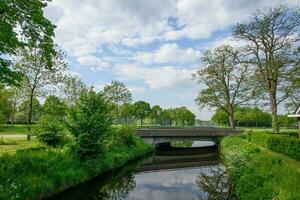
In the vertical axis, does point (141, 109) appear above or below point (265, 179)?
above

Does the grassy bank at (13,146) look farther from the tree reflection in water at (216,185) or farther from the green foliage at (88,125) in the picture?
the tree reflection in water at (216,185)

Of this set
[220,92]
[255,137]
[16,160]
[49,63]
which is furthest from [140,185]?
[220,92]

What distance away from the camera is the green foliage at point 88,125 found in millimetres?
21000

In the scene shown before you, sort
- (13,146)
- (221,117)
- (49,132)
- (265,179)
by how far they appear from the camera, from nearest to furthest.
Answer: (265,179) → (13,146) → (49,132) → (221,117)

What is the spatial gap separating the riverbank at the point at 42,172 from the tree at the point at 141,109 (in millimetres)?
64149

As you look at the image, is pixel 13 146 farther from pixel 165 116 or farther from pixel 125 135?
pixel 165 116

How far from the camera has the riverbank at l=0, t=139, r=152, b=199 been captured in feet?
43.5

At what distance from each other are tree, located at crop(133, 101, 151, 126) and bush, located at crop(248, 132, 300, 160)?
58.9 metres

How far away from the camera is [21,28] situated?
16.7 metres

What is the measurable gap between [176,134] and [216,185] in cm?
2212

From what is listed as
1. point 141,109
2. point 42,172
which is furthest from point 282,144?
point 141,109

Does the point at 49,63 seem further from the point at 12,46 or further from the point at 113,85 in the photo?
the point at 113,85

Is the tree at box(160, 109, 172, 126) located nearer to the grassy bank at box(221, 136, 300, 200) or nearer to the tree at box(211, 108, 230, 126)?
the tree at box(211, 108, 230, 126)

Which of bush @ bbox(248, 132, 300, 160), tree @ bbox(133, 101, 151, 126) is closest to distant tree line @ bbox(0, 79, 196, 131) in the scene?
tree @ bbox(133, 101, 151, 126)
